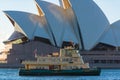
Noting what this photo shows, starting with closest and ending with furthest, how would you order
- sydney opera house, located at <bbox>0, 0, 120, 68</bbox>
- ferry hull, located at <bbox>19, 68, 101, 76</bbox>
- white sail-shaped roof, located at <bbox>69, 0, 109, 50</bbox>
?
ferry hull, located at <bbox>19, 68, 101, 76</bbox> → white sail-shaped roof, located at <bbox>69, 0, 109, 50</bbox> → sydney opera house, located at <bbox>0, 0, 120, 68</bbox>

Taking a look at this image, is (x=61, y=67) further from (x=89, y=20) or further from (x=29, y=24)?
(x=29, y=24)

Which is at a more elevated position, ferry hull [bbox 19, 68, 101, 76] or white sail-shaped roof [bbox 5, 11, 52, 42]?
white sail-shaped roof [bbox 5, 11, 52, 42]

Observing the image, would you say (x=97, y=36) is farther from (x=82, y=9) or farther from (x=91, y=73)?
(x=91, y=73)

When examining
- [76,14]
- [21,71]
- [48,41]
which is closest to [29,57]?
[48,41]

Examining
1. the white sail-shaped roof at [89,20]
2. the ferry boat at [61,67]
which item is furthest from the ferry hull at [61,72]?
the white sail-shaped roof at [89,20]

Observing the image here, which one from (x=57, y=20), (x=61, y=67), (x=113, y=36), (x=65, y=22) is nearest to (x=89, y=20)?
(x=65, y=22)

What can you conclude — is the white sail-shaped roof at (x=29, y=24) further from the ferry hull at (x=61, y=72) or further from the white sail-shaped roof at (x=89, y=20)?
the ferry hull at (x=61, y=72)

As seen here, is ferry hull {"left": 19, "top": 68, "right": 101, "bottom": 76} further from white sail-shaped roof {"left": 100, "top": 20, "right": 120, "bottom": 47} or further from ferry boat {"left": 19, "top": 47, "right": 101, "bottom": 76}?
white sail-shaped roof {"left": 100, "top": 20, "right": 120, "bottom": 47}

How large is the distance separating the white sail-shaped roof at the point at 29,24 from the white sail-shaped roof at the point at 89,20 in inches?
274

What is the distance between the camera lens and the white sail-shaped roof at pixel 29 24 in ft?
320

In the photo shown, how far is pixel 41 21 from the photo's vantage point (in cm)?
10062

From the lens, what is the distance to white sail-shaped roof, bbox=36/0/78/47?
9706 centimetres

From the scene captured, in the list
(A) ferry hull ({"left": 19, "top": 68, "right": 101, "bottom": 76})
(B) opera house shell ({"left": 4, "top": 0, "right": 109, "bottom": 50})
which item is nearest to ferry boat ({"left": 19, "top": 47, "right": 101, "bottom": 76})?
(A) ferry hull ({"left": 19, "top": 68, "right": 101, "bottom": 76})

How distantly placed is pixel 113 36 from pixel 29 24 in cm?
1548
